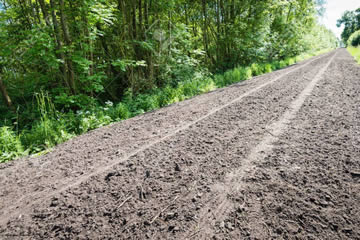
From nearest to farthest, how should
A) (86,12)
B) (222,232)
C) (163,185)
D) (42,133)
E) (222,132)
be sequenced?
1. (222,232)
2. (163,185)
3. (222,132)
4. (42,133)
5. (86,12)

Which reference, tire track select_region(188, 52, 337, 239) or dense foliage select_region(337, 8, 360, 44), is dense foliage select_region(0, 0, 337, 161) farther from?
dense foliage select_region(337, 8, 360, 44)

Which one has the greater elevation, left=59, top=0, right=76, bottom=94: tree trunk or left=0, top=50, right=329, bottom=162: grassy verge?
left=59, top=0, right=76, bottom=94: tree trunk

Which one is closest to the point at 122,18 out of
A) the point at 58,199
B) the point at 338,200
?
the point at 58,199

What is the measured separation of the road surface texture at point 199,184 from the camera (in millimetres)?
1447

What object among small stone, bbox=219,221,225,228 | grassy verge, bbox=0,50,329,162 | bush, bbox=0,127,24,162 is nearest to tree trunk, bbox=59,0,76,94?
grassy verge, bbox=0,50,329,162

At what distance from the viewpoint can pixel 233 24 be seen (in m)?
12.0

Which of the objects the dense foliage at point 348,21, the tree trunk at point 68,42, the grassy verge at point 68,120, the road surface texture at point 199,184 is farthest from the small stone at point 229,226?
the dense foliage at point 348,21

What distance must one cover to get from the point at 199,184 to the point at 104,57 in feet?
21.4

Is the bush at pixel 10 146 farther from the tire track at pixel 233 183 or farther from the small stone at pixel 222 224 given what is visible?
the small stone at pixel 222 224

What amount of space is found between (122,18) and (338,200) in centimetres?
753

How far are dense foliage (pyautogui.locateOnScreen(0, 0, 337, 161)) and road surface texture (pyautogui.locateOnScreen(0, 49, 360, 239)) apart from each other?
1528 mm

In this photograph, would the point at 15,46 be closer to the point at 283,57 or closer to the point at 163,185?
the point at 163,185

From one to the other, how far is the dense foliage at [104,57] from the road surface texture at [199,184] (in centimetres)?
153

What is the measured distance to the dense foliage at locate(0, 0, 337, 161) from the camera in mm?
4273
